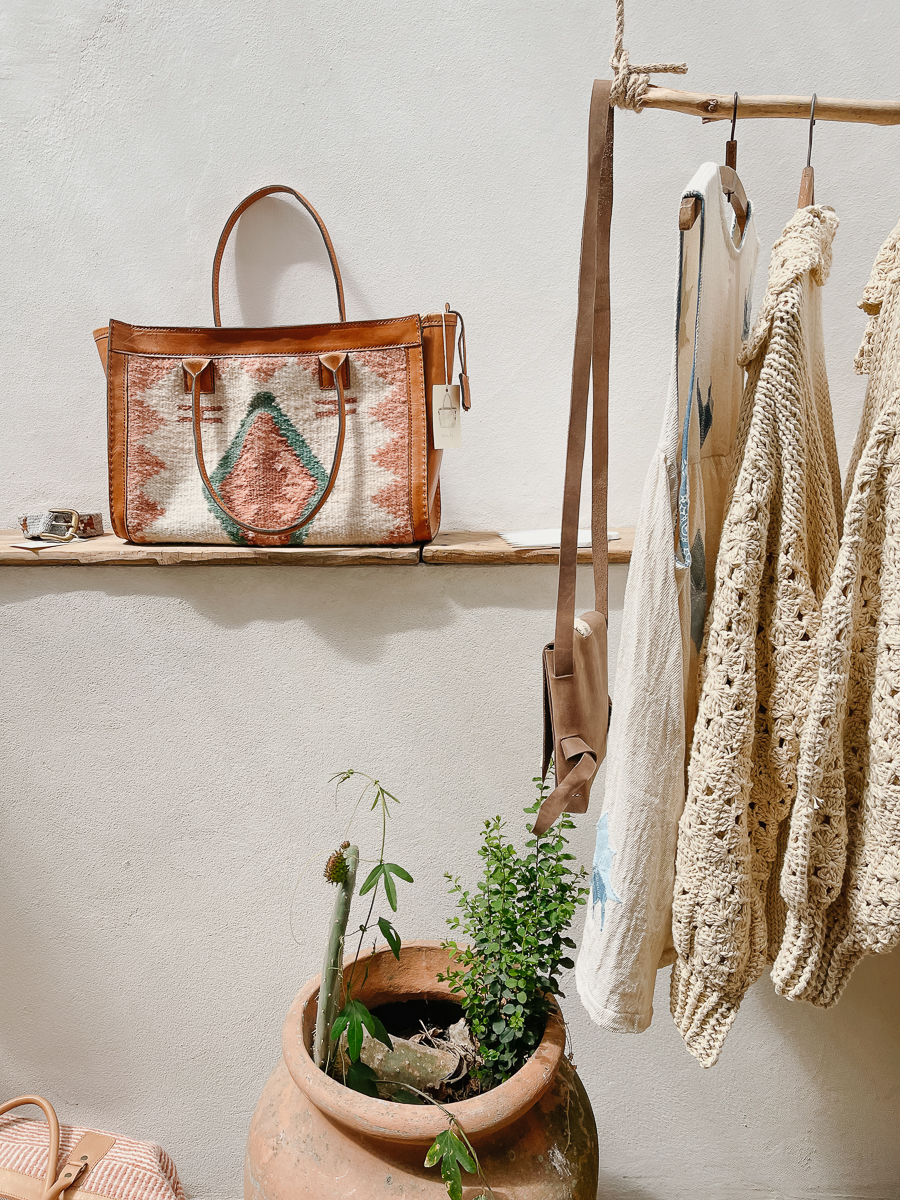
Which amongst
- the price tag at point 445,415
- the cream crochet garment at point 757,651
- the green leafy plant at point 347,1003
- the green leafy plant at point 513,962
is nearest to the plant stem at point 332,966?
the green leafy plant at point 347,1003

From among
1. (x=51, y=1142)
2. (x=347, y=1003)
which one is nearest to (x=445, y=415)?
(x=347, y=1003)

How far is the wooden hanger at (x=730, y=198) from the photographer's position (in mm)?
529

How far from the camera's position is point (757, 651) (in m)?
0.59

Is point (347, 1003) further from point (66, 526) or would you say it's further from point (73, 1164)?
point (66, 526)

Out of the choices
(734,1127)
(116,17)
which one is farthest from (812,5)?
(734,1127)

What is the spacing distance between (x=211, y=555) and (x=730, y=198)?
656 millimetres

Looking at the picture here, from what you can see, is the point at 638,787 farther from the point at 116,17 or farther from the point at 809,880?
the point at 116,17

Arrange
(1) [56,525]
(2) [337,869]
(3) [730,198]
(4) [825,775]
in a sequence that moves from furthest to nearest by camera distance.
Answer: (1) [56,525] → (2) [337,869] → (3) [730,198] → (4) [825,775]

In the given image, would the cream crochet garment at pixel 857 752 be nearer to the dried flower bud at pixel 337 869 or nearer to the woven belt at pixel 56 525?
the dried flower bud at pixel 337 869

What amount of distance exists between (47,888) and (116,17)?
3.74 feet

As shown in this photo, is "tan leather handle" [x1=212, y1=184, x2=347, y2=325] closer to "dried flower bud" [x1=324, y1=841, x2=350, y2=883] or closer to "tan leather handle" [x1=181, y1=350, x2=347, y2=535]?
"tan leather handle" [x1=181, y1=350, x2=347, y2=535]

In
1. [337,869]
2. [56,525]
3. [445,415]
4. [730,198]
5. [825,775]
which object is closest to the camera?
[825,775]

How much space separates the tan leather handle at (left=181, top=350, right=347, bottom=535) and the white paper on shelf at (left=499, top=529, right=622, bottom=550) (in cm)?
23

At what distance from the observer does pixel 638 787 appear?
600mm
